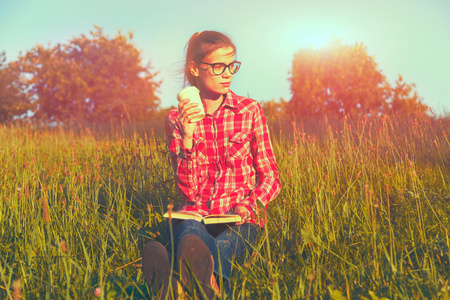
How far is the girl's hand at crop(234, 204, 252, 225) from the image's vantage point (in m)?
2.25

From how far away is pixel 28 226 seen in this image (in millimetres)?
2625

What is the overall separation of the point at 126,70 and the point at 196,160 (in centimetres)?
2375

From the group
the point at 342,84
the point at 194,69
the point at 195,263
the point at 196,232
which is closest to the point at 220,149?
the point at 194,69

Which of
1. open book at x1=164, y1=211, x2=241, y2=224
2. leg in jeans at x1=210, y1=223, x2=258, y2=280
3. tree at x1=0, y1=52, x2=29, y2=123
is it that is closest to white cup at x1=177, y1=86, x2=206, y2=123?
open book at x1=164, y1=211, x2=241, y2=224

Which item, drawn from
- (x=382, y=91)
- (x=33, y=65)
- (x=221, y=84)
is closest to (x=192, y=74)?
(x=221, y=84)

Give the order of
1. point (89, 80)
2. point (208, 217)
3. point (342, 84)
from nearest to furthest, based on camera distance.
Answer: point (208, 217), point (342, 84), point (89, 80)

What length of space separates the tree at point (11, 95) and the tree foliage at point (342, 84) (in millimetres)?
17984

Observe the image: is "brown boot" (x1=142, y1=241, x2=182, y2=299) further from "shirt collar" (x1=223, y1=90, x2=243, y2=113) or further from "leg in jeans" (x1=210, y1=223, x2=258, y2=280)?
"shirt collar" (x1=223, y1=90, x2=243, y2=113)

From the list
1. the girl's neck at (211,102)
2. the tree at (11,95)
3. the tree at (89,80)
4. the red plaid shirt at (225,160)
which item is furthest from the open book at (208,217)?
the tree at (11,95)

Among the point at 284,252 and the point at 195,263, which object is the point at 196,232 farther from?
the point at 284,252

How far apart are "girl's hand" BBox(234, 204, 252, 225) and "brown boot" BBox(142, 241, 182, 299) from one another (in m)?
0.64

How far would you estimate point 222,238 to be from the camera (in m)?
2.16

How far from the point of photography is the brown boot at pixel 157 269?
1719mm

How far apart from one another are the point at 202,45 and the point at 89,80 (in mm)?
23866
